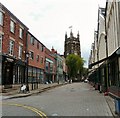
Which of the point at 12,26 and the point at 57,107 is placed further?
the point at 12,26

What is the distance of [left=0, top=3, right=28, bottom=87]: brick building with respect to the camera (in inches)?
1147

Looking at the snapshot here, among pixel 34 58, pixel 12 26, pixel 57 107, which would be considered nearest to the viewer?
pixel 57 107

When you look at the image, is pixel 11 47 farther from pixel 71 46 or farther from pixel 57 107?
pixel 71 46

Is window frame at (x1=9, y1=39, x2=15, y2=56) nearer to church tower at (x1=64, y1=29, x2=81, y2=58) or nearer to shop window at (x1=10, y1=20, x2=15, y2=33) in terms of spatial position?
shop window at (x1=10, y1=20, x2=15, y2=33)

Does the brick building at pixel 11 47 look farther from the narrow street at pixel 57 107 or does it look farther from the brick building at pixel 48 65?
the brick building at pixel 48 65

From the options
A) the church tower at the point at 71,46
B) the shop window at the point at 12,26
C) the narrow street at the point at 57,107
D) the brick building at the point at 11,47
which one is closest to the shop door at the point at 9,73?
the brick building at the point at 11,47

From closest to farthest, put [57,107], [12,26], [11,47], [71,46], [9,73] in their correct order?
[57,107] < [9,73] < [11,47] < [12,26] < [71,46]

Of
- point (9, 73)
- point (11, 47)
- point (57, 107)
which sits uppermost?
point (11, 47)

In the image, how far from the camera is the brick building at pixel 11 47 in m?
29.1

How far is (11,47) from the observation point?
32312mm

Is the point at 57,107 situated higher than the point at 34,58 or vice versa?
the point at 34,58

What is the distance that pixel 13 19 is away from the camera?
32688 millimetres

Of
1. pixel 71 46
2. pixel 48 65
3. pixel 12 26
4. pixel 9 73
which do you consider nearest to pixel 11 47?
pixel 12 26

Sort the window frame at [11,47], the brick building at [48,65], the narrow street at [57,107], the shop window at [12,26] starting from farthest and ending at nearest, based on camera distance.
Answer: the brick building at [48,65] < the shop window at [12,26] < the window frame at [11,47] < the narrow street at [57,107]
